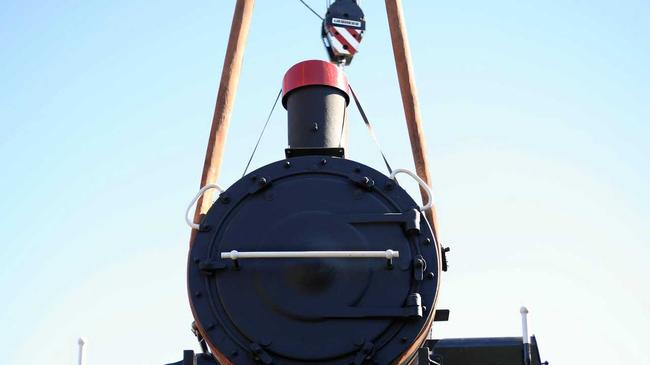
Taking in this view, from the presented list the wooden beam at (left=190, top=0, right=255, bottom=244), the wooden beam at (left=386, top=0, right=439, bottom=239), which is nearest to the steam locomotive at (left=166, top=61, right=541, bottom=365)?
the wooden beam at (left=190, top=0, right=255, bottom=244)

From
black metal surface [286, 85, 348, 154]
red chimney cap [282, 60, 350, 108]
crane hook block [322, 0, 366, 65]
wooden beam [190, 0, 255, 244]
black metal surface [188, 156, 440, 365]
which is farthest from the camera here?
crane hook block [322, 0, 366, 65]

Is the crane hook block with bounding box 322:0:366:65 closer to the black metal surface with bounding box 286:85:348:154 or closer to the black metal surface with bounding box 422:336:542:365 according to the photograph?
the black metal surface with bounding box 286:85:348:154

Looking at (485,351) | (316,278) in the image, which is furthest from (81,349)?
(485,351)

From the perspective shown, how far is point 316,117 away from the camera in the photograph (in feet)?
16.3

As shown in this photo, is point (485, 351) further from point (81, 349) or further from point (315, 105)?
point (81, 349)

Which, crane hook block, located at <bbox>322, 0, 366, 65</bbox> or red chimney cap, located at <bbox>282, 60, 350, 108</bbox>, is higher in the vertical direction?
crane hook block, located at <bbox>322, 0, 366, 65</bbox>

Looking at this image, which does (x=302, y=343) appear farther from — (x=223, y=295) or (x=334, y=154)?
(x=334, y=154)

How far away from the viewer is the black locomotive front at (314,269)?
420 centimetres

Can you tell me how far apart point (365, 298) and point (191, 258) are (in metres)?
0.80

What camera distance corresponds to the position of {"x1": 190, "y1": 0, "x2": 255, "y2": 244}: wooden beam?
5438mm

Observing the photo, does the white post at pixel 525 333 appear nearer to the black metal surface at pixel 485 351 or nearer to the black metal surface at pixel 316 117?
the black metal surface at pixel 485 351

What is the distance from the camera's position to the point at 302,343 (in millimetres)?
4191

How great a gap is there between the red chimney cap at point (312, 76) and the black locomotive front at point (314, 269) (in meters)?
0.59

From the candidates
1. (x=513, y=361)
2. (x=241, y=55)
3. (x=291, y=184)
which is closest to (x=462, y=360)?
(x=513, y=361)
